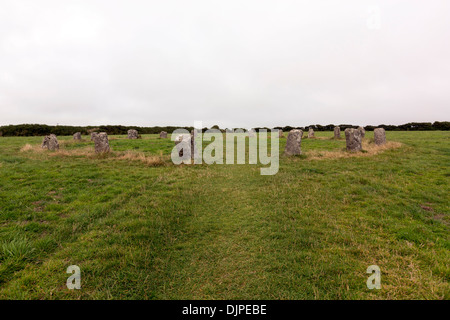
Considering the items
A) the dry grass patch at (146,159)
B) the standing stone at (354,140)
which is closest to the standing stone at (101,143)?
the dry grass patch at (146,159)

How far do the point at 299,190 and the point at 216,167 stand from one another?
19.7 ft

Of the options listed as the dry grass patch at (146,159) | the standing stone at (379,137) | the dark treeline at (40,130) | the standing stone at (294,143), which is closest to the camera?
the dry grass patch at (146,159)

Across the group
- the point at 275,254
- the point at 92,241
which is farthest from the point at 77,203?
the point at 275,254

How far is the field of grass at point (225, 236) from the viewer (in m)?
3.41

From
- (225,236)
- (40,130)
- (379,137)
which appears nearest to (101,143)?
(225,236)

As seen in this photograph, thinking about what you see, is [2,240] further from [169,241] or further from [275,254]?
[275,254]

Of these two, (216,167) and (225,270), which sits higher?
(216,167)

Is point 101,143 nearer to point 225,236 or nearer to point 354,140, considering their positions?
point 225,236

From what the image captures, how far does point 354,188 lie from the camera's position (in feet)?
26.2

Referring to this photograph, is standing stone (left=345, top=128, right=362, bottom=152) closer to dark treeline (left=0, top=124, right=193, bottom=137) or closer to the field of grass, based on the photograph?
the field of grass

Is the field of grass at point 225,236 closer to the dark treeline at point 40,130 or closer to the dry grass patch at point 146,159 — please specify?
the dry grass patch at point 146,159

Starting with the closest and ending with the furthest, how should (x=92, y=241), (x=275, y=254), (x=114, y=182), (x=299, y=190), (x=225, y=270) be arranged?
(x=225, y=270), (x=275, y=254), (x=92, y=241), (x=299, y=190), (x=114, y=182)

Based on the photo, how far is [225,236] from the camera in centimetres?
511
